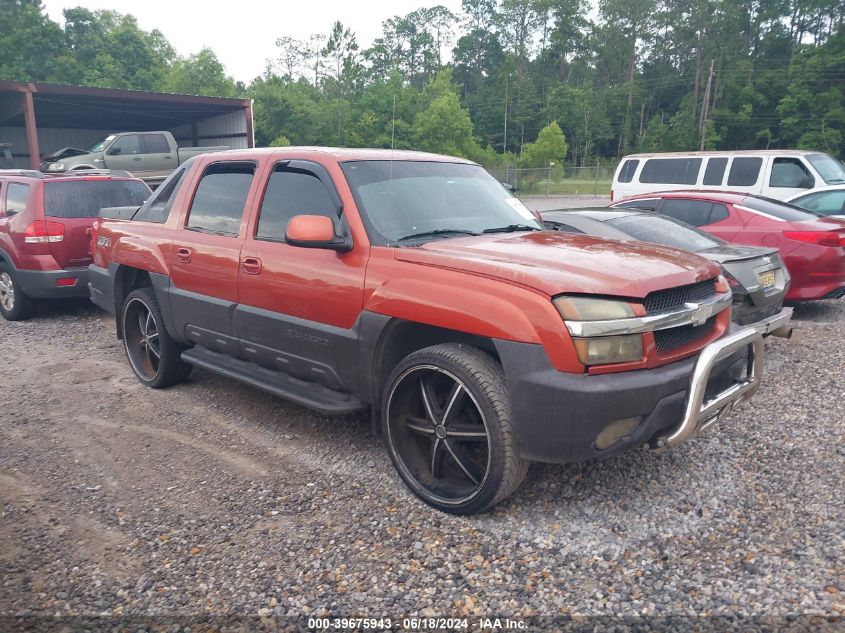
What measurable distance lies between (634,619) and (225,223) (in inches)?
139

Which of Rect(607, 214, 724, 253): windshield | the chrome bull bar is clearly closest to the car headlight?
the chrome bull bar

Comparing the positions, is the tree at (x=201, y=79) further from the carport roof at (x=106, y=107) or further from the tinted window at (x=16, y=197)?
the tinted window at (x=16, y=197)

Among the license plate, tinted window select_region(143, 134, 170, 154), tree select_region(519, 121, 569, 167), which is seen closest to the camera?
the license plate

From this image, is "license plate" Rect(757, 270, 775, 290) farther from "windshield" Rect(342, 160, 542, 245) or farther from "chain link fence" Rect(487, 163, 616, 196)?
"chain link fence" Rect(487, 163, 616, 196)

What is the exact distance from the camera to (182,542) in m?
3.24

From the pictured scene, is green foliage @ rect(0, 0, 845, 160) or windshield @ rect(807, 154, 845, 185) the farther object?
green foliage @ rect(0, 0, 845, 160)

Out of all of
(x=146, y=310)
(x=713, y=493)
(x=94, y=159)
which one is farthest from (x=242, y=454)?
(x=94, y=159)

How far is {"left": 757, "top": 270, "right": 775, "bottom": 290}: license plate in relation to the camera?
5.64 meters

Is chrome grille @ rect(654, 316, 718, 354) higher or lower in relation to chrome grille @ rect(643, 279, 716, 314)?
lower

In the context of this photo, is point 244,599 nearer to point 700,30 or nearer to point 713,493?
→ point 713,493

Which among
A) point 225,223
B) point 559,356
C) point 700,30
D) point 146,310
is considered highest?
point 700,30

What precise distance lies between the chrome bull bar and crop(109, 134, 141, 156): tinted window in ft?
60.3

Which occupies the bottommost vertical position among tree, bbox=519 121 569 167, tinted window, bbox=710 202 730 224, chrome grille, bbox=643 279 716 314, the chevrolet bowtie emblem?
the chevrolet bowtie emblem

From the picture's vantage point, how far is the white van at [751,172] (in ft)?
43.8
